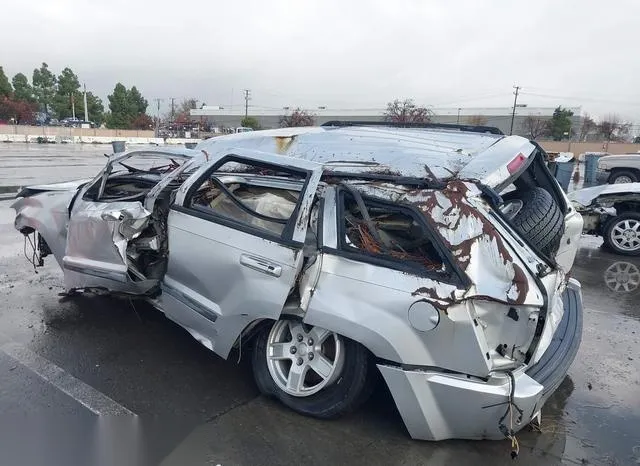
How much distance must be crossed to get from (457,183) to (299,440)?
5.67 feet

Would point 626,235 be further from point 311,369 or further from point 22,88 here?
point 22,88

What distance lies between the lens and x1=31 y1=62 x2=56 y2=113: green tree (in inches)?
3378

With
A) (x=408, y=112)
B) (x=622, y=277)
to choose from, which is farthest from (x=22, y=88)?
(x=622, y=277)

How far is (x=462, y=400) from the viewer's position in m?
2.65

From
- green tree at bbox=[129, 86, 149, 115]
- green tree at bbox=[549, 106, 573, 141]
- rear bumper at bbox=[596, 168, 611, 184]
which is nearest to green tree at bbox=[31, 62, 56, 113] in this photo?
green tree at bbox=[129, 86, 149, 115]

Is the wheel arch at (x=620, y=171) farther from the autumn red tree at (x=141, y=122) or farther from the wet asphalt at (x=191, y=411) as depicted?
the autumn red tree at (x=141, y=122)

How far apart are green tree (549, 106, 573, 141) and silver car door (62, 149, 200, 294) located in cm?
7513

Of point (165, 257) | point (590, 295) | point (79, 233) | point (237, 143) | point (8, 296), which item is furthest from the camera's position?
point (590, 295)

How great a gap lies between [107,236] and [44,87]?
320 feet

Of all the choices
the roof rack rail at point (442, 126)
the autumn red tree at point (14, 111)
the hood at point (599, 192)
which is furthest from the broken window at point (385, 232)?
the autumn red tree at point (14, 111)

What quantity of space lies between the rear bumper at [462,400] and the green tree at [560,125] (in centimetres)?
7558

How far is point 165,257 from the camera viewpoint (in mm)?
3895

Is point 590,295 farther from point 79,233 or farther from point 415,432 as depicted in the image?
point 79,233

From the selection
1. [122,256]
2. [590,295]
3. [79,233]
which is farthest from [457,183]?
[590,295]
